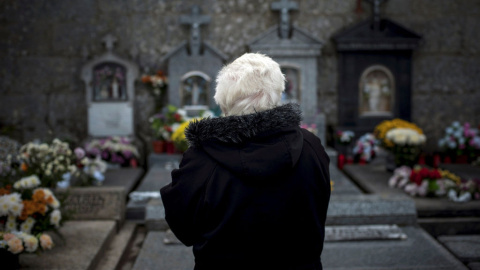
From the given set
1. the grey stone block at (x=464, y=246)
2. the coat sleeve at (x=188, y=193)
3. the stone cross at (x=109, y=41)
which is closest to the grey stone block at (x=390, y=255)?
the grey stone block at (x=464, y=246)

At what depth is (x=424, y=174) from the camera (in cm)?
589

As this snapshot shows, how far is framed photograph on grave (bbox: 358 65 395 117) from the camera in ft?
29.2

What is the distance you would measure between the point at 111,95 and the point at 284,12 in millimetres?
3250

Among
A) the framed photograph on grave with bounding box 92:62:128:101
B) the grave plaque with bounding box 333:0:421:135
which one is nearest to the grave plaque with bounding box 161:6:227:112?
the framed photograph on grave with bounding box 92:62:128:101

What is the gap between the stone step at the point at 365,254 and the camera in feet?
12.7

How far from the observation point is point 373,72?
29.3 ft

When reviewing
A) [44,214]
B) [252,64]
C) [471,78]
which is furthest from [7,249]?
[471,78]

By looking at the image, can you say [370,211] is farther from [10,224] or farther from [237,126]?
[237,126]

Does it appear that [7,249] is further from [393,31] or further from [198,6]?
[393,31]

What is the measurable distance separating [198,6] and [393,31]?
3.35 meters

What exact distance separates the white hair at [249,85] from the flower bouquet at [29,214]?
2195 millimetres

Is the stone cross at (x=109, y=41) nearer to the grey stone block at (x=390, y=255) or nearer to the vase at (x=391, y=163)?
the vase at (x=391, y=163)

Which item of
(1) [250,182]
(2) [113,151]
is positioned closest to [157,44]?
(2) [113,151]

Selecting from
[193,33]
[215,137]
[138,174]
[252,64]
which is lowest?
[138,174]
